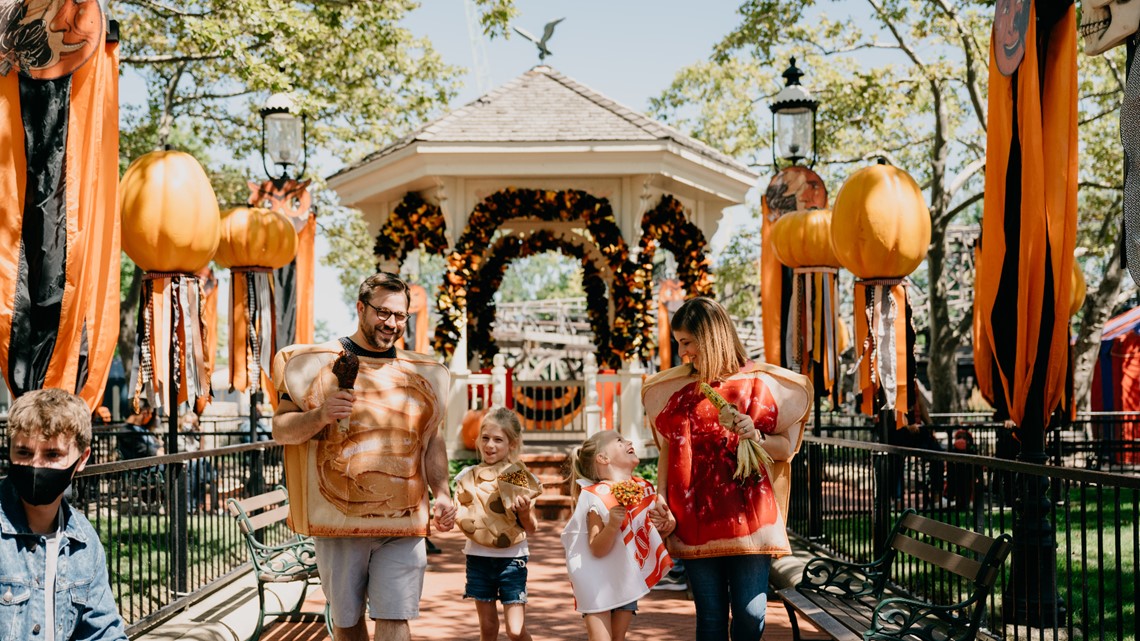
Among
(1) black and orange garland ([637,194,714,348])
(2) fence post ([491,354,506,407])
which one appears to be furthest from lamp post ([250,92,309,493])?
(1) black and orange garland ([637,194,714,348])

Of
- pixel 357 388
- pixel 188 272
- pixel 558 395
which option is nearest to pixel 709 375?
pixel 357 388

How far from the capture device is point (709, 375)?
4332 mm

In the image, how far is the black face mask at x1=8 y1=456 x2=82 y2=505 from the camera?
3.07 m

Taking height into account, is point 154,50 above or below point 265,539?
above

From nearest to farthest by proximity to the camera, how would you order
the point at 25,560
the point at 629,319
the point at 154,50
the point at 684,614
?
the point at 25,560 < the point at 684,614 < the point at 629,319 < the point at 154,50

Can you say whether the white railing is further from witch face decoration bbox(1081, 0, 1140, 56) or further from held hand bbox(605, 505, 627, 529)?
witch face decoration bbox(1081, 0, 1140, 56)

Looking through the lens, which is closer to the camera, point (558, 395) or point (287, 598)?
point (287, 598)

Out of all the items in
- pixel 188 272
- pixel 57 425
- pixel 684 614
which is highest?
pixel 188 272

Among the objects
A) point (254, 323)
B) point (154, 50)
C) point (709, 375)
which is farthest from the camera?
point (154, 50)

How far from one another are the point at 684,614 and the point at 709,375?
400 centimetres

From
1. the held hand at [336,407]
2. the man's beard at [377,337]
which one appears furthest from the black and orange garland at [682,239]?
the held hand at [336,407]

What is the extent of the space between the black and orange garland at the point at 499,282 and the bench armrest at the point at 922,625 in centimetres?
1197

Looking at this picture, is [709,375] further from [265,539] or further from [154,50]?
[154,50]

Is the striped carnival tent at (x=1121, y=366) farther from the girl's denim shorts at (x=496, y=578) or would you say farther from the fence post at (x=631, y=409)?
the girl's denim shorts at (x=496, y=578)
